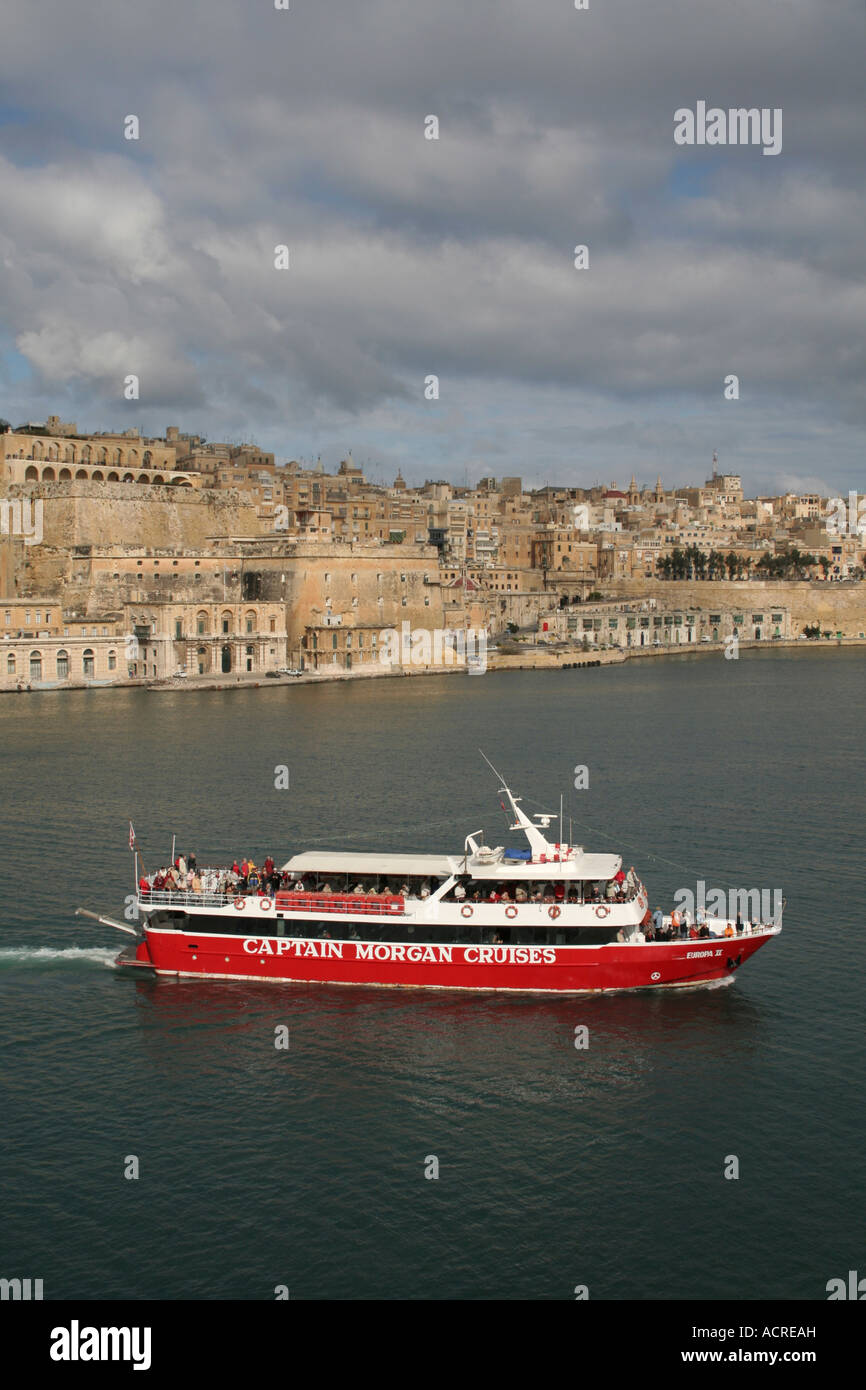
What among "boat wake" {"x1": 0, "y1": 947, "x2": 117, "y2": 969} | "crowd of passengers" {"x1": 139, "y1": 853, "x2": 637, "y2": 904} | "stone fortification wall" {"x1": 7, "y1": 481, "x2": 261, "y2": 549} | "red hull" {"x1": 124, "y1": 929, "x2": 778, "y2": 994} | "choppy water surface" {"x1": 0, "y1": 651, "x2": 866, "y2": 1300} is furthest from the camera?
"stone fortification wall" {"x1": 7, "y1": 481, "x2": 261, "y2": 549}

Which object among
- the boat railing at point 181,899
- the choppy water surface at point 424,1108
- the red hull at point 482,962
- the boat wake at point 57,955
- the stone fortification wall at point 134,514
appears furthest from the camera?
the stone fortification wall at point 134,514

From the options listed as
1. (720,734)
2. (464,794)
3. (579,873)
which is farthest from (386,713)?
(579,873)

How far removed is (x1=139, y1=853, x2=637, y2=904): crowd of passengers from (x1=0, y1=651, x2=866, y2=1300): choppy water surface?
124 cm

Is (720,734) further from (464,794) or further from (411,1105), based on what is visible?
(411,1105)

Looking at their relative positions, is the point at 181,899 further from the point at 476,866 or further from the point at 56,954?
the point at 476,866

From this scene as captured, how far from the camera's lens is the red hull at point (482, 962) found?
53.8 feet

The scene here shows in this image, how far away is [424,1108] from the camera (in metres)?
13.4

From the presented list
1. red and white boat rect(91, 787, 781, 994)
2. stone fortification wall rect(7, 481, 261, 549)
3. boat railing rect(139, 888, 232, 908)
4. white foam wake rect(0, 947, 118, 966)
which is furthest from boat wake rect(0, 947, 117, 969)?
stone fortification wall rect(7, 481, 261, 549)

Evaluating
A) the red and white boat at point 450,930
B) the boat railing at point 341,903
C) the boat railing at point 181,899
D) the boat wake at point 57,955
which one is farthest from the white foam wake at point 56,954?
the boat railing at point 341,903

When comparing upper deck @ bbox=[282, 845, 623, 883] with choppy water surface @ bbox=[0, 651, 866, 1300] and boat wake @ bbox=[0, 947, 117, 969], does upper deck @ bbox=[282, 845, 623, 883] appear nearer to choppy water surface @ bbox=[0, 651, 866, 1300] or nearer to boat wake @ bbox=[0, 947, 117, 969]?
choppy water surface @ bbox=[0, 651, 866, 1300]

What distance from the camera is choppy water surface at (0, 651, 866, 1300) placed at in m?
10.8

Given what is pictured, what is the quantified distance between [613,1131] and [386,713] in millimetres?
33705

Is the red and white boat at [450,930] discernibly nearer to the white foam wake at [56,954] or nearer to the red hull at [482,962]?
the red hull at [482,962]

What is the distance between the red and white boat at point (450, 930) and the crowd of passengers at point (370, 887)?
24mm
